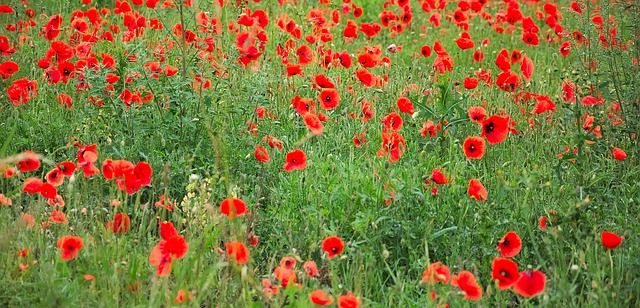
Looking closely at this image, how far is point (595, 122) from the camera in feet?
11.0

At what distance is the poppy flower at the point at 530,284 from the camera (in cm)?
215

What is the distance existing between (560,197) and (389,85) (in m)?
1.57

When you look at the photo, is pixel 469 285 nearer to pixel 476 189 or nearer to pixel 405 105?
Result: pixel 476 189

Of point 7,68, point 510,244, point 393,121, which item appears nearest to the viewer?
point 510,244

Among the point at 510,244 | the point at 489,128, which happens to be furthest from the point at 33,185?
the point at 489,128

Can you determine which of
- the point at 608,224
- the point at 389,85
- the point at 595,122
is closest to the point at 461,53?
the point at 389,85

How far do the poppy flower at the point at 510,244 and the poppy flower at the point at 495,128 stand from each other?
69 centimetres

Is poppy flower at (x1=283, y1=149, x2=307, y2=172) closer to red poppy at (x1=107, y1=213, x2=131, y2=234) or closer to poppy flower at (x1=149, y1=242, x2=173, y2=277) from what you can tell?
red poppy at (x1=107, y1=213, x2=131, y2=234)

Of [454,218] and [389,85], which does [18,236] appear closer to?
[454,218]

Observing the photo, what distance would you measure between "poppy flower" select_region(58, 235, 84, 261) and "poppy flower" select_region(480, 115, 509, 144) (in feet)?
5.21

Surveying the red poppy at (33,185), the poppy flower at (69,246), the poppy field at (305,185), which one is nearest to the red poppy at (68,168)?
the poppy field at (305,185)

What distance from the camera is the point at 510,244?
2564 millimetres

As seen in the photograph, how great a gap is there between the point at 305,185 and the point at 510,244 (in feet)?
3.18

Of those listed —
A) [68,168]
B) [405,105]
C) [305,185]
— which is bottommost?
[305,185]
